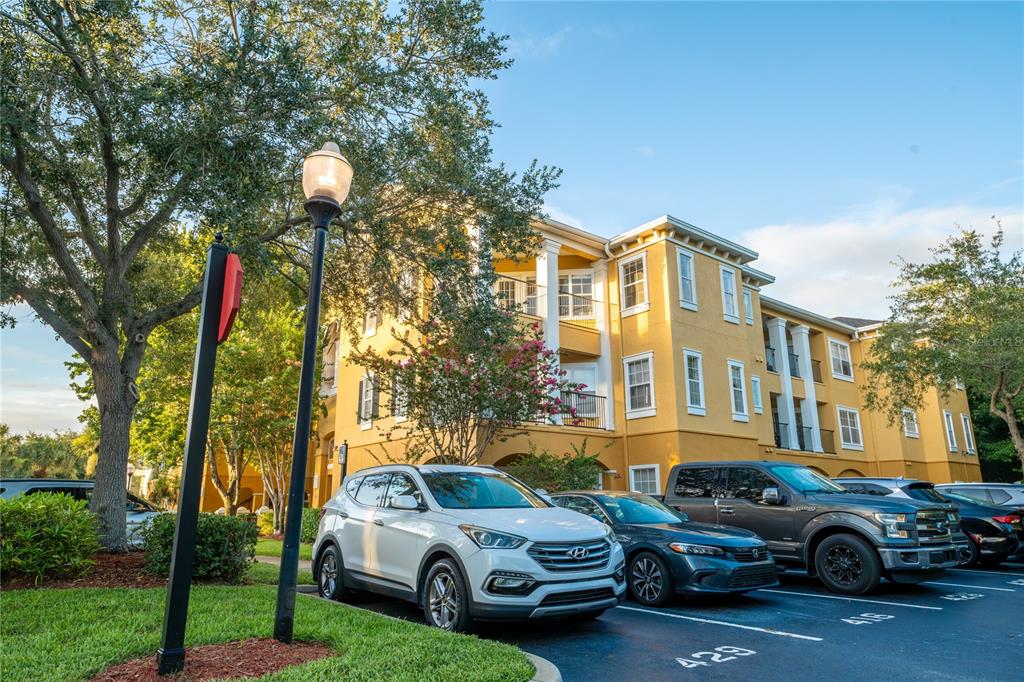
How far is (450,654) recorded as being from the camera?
527 cm

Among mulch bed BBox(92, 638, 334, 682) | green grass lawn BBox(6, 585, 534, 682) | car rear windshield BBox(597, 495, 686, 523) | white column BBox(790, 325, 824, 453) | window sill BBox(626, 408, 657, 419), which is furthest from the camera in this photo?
white column BBox(790, 325, 824, 453)

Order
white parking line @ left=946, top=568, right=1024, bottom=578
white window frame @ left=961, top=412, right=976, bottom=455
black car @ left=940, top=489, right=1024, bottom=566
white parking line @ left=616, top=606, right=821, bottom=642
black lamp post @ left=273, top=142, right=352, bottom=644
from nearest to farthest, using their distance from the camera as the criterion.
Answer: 1. black lamp post @ left=273, top=142, right=352, bottom=644
2. white parking line @ left=616, top=606, right=821, bottom=642
3. white parking line @ left=946, top=568, right=1024, bottom=578
4. black car @ left=940, top=489, right=1024, bottom=566
5. white window frame @ left=961, top=412, right=976, bottom=455

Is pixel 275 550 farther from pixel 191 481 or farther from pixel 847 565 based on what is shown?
pixel 191 481

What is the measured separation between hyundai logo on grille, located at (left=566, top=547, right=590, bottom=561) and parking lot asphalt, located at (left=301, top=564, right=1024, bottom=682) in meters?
0.83

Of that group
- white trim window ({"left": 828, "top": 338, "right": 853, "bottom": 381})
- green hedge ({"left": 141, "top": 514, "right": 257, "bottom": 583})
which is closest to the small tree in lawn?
green hedge ({"left": 141, "top": 514, "right": 257, "bottom": 583})

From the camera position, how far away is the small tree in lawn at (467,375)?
13.2 metres

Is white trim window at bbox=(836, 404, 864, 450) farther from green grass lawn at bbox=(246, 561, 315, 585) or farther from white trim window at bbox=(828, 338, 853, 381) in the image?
green grass lawn at bbox=(246, 561, 315, 585)

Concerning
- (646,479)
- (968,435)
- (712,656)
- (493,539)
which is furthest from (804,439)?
(493,539)

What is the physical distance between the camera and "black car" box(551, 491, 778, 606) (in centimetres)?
846

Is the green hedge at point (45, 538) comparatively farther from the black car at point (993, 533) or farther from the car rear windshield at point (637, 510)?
the black car at point (993, 533)

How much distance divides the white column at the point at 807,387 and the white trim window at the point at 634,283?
38.5 feet

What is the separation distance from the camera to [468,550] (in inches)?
261

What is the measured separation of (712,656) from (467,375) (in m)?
8.86

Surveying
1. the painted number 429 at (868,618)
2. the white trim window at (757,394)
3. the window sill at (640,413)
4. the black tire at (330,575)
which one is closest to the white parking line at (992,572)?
the painted number 429 at (868,618)
